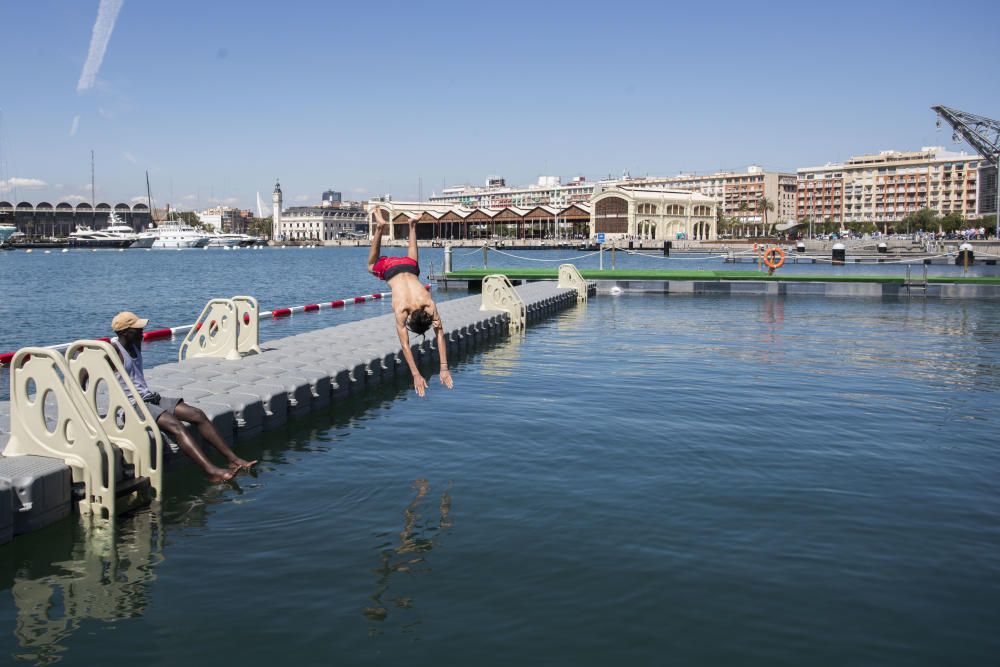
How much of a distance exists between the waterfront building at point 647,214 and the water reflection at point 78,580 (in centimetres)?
17088

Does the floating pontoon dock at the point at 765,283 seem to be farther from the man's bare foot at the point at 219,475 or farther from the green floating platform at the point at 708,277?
the man's bare foot at the point at 219,475

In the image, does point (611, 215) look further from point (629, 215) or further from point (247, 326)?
point (247, 326)

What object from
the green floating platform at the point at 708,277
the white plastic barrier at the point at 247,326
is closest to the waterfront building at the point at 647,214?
the green floating platform at the point at 708,277

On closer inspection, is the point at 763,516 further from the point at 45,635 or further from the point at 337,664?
the point at 45,635

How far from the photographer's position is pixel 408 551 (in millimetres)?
7523

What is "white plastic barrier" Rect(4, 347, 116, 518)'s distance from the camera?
8008mm

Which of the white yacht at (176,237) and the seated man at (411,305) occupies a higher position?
the white yacht at (176,237)

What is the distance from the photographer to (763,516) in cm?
839

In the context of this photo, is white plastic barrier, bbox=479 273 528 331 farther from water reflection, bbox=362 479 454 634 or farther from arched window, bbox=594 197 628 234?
arched window, bbox=594 197 628 234

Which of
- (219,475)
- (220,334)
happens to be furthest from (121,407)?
(220,334)

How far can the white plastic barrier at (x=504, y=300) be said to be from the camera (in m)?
26.2

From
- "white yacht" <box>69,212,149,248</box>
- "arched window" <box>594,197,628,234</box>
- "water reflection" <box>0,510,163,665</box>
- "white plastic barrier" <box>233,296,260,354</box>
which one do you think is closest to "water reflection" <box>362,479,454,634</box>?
"water reflection" <box>0,510,163,665</box>

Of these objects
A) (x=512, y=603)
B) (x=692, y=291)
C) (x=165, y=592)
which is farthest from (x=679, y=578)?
(x=692, y=291)

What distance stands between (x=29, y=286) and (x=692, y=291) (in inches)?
1752
